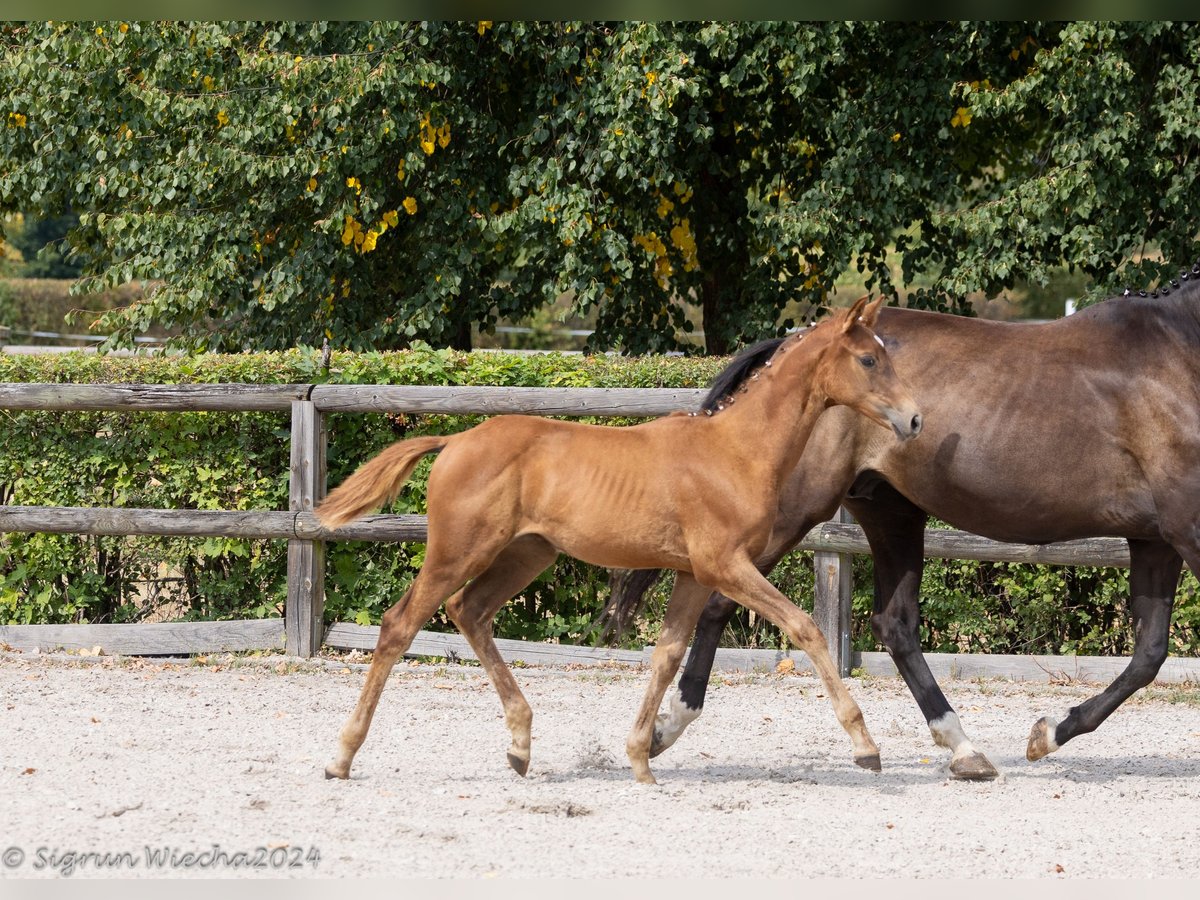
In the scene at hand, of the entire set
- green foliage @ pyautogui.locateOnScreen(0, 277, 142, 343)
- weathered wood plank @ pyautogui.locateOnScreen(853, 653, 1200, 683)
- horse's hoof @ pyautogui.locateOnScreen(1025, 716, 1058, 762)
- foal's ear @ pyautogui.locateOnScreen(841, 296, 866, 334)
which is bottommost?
green foliage @ pyautogui.locateOnScreen(0, 277, 142, 343)

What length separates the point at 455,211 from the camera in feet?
34.3

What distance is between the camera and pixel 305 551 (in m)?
7.93

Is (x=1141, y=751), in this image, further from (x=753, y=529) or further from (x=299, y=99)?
(x=299, y=99)

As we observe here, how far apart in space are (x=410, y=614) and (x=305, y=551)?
2989mm

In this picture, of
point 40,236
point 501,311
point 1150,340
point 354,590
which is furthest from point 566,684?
point 40,236

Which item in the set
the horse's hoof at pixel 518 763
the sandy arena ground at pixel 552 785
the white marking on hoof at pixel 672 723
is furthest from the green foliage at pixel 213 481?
the horse's hoof at pixel 518 763

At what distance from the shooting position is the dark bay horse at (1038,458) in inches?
216

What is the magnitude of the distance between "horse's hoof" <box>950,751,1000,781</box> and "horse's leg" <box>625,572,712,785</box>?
1.17 metres

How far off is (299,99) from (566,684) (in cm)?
485

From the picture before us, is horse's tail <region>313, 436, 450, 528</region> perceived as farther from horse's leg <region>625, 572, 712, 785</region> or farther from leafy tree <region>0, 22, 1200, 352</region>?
leafy tree <region>0, 22, 1200, 352</region>

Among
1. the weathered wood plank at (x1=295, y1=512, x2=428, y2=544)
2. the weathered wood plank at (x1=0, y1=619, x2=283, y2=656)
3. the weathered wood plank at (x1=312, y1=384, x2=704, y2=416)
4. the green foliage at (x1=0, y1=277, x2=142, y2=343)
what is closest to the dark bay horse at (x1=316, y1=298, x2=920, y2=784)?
the weathered wood plank at (x1=312, y1=384, x2=704, y2=416)

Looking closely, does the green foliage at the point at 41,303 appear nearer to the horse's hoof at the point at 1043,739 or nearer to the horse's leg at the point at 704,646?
the horse's leg at the point at 704,646

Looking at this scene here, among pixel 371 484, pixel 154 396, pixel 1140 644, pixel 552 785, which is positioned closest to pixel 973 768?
pixel 1140 644

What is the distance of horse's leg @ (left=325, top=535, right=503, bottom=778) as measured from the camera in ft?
16.5
